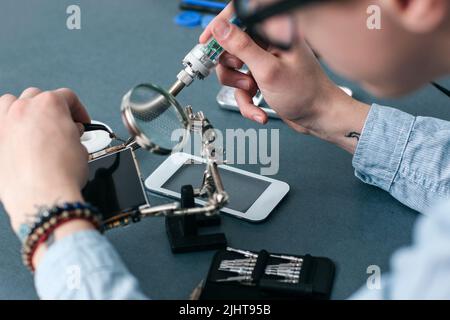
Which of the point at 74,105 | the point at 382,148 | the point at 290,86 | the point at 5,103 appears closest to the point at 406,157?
the point at 382,148

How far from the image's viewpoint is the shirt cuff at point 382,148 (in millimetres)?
1127

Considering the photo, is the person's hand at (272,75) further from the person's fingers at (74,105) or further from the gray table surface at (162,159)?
the person's fingers at (74,105)

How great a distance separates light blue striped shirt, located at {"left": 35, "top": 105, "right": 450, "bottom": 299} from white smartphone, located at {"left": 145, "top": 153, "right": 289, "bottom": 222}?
16 cm

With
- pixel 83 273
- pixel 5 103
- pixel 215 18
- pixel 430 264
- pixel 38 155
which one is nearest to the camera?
pixel 430 264

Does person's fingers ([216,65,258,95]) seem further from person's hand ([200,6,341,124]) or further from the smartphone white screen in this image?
the smartphone white screen

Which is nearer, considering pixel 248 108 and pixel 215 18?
pixel 215 18

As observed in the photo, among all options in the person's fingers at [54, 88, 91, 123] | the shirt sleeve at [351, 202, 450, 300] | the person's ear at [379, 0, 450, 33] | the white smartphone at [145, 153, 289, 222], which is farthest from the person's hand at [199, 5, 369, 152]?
the shirt sleeve at [351, 202, 450, 300]

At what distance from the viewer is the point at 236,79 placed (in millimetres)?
1229

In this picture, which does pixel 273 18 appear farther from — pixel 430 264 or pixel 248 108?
pixel 248 108

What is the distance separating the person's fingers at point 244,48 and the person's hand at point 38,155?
0.27m

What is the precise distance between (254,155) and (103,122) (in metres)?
0.31

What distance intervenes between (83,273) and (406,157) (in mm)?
593

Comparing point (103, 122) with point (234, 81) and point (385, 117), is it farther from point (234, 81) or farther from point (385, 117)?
point (385, 117)
